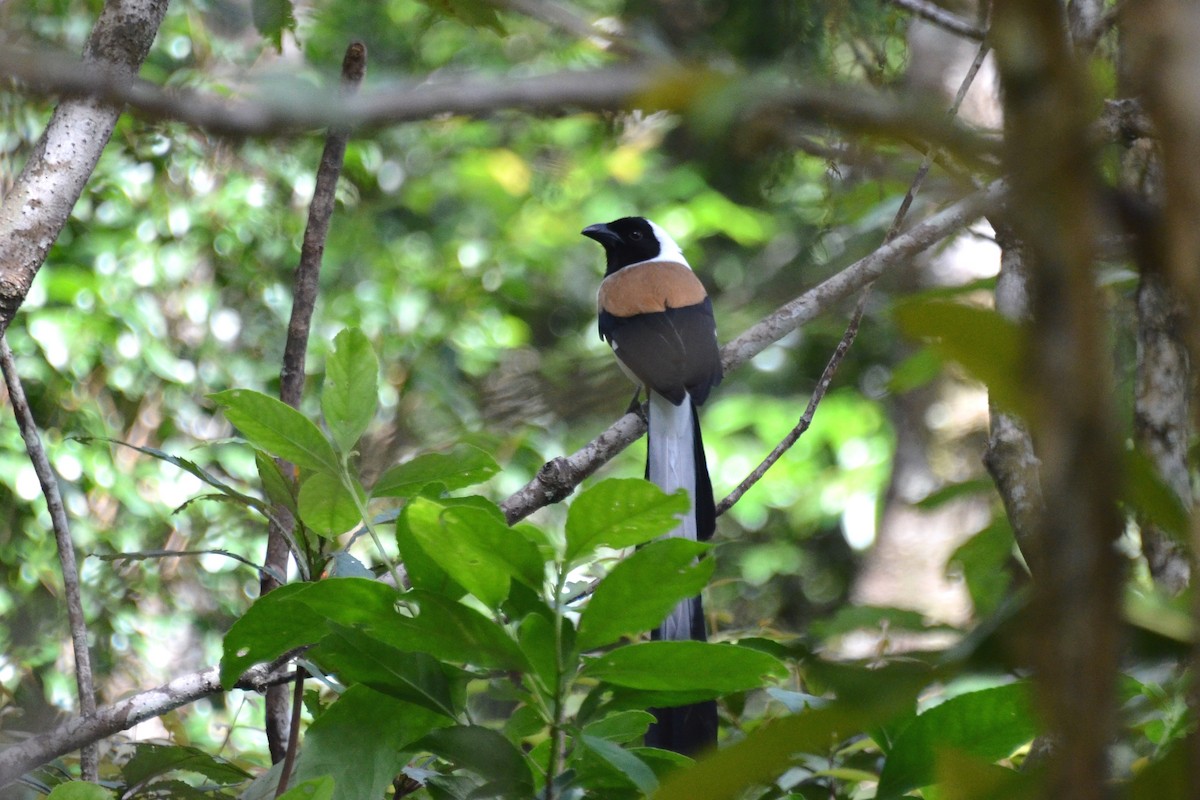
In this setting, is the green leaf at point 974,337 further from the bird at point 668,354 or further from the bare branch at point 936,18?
the bare branch at point 936,18

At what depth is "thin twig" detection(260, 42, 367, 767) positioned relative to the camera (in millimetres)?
1280

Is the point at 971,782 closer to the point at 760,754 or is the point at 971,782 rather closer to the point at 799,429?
the point at 760,754

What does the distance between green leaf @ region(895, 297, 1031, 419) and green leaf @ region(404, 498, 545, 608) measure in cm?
43

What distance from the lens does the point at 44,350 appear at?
138 inches

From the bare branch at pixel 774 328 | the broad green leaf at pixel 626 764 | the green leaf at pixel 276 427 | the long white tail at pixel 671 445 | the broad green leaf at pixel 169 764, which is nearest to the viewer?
the broad green leaf at pixel 626 764

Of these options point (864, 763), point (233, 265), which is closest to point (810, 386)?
point (233, 265)

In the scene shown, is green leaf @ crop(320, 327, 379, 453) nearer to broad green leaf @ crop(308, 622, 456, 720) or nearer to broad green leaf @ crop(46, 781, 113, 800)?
broad green leaf @ crop(308, 622, 456, 720)

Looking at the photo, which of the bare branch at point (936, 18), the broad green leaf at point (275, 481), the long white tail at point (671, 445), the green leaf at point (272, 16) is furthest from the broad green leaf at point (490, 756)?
the long white tail at point (671, 445)

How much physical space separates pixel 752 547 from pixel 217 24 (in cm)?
369

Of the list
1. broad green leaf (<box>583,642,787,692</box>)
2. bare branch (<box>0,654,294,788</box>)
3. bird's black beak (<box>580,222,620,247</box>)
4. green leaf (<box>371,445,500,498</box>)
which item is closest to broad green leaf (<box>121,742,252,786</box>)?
bare branch (<box>0,654,294,788</box>)

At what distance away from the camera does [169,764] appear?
1088mm

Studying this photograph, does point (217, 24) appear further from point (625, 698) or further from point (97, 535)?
point (625, 698)

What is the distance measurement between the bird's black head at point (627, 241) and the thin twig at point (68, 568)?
274 cm

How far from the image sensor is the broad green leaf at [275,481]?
3.63 feet
